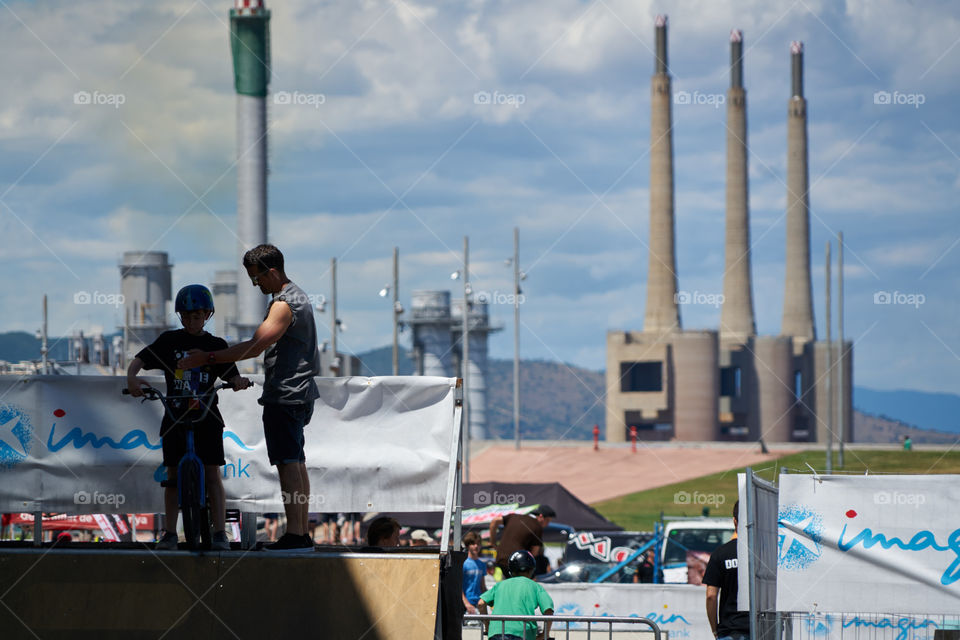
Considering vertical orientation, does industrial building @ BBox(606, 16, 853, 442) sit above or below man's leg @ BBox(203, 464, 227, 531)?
above

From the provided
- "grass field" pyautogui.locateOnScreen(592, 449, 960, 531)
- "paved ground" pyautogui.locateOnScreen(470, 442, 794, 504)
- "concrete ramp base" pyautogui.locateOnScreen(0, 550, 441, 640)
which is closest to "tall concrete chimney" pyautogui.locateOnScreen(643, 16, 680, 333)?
"paved ground" pyautogui.locateOnScreen(470, 442, 794, 504)

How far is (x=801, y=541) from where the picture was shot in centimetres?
840

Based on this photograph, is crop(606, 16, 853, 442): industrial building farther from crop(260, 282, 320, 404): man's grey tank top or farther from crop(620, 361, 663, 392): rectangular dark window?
crop(260, 282, 320, 404): man's grey tank top

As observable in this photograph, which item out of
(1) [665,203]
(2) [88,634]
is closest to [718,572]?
(2) [88,634]

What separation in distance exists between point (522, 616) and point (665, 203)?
9093cm

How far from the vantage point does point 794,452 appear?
239ft

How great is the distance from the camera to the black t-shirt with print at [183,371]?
286 inches

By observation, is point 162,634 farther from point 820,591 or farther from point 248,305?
point 248,305

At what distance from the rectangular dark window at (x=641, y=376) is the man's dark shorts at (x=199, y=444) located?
3630 inches

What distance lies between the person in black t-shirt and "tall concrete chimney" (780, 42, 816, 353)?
101m

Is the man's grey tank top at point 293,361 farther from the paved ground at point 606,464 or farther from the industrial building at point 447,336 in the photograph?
the industrial building at point 447,336

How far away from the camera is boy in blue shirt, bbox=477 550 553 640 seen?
8.45 meters

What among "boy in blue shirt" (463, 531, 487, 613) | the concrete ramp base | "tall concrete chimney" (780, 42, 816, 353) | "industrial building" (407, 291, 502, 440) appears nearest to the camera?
the concrete ramp base

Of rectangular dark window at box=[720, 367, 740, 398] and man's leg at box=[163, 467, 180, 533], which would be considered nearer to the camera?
man's leg at box=[163, 467, 180, 533]
